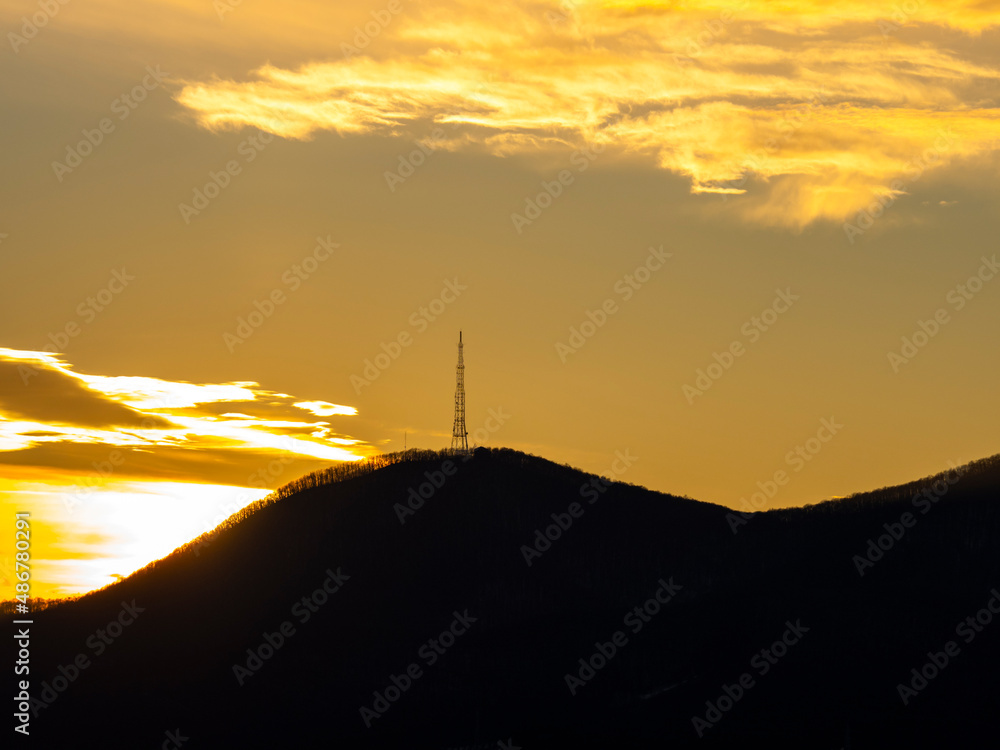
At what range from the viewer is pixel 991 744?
196 metres

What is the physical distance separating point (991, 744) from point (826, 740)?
27310 millimetres

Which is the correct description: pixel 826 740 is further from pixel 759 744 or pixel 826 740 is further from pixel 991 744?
pixel 991 744

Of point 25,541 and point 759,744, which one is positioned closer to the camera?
point 25,541

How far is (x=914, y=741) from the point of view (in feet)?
641

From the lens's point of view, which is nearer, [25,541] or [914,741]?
[25,541]

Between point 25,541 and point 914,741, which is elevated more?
point 25,541

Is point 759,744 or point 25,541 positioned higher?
point 25,541

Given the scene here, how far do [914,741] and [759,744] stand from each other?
24.8 meters

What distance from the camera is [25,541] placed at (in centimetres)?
13238

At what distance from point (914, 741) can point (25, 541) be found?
142 meters

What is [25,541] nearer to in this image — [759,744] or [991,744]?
[759,744]

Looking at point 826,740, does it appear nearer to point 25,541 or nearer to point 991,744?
point 991,744

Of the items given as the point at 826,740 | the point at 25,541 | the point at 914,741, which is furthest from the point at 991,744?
the point at 25,541

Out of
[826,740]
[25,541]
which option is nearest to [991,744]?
[826,740]
